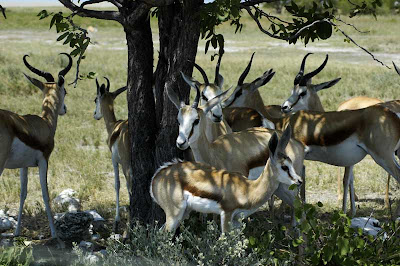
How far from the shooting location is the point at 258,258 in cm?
515

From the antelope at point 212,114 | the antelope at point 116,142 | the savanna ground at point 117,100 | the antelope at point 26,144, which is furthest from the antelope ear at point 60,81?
the antelope at point 212,114

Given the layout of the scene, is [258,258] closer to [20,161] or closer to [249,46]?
[20,161]

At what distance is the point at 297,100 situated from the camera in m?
8.78

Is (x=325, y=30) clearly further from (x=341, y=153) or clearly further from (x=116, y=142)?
(x=116, y=142)

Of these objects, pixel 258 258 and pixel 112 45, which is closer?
pixel 258 258

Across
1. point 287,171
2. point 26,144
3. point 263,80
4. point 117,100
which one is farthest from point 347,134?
point 117,100

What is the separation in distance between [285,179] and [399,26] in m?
47.5

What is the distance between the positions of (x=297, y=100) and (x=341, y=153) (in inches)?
58.7

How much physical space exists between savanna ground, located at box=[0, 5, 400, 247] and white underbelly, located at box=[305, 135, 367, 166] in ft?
2.94

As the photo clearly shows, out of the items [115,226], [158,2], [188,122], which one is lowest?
[115,226]

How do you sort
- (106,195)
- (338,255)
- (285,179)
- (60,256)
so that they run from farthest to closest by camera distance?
(106,195) → (60,256) → (285,179) → (338,255)

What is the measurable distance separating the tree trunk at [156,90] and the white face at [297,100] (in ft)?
8.19

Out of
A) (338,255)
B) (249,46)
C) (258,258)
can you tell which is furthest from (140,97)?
(249,46)

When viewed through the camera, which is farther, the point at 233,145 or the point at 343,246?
the point at 233,145
